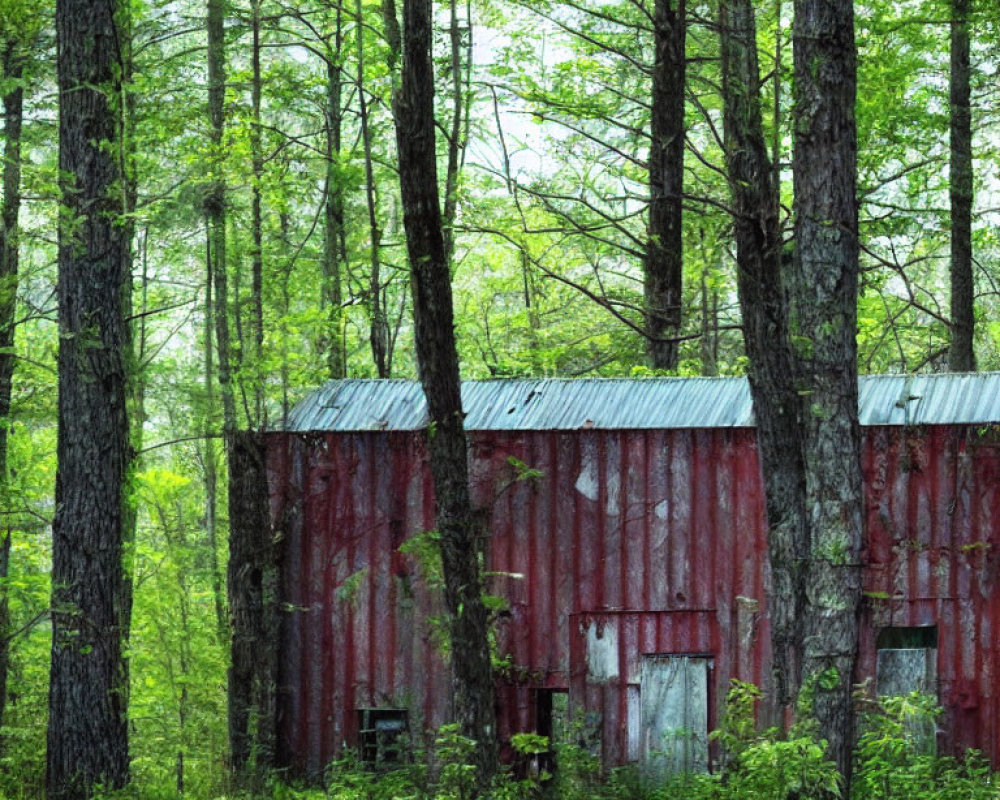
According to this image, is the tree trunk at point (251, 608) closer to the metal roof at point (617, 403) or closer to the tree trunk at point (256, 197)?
the metal roof at point (617, 403)

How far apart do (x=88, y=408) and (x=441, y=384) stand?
284 centimetres

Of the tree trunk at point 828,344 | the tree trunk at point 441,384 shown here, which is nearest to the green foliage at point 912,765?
the tree trunk at point 828,344

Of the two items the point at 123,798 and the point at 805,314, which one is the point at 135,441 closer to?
the point at 123,798

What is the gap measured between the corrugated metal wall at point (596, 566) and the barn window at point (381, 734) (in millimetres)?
96

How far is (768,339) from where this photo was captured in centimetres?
1014

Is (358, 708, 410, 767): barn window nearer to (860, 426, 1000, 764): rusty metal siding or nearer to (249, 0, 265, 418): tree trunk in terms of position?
(860, 426, 1000, 764): rusty metal siding

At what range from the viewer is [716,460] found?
1230 centimetres

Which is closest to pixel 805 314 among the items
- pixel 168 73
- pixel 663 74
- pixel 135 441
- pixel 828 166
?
pixel 828 166

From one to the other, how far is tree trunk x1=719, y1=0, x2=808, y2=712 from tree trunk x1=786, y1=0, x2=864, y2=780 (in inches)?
32.4

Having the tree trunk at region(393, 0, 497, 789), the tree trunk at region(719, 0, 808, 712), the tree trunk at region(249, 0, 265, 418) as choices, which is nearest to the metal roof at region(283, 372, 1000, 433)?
the tree trunk at region(719, 0, 808, 712)

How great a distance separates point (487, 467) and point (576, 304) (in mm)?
14301

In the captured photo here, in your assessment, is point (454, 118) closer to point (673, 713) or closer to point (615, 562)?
point (615, 562)

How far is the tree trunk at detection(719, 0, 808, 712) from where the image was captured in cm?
998

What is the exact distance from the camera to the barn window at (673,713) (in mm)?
12031
